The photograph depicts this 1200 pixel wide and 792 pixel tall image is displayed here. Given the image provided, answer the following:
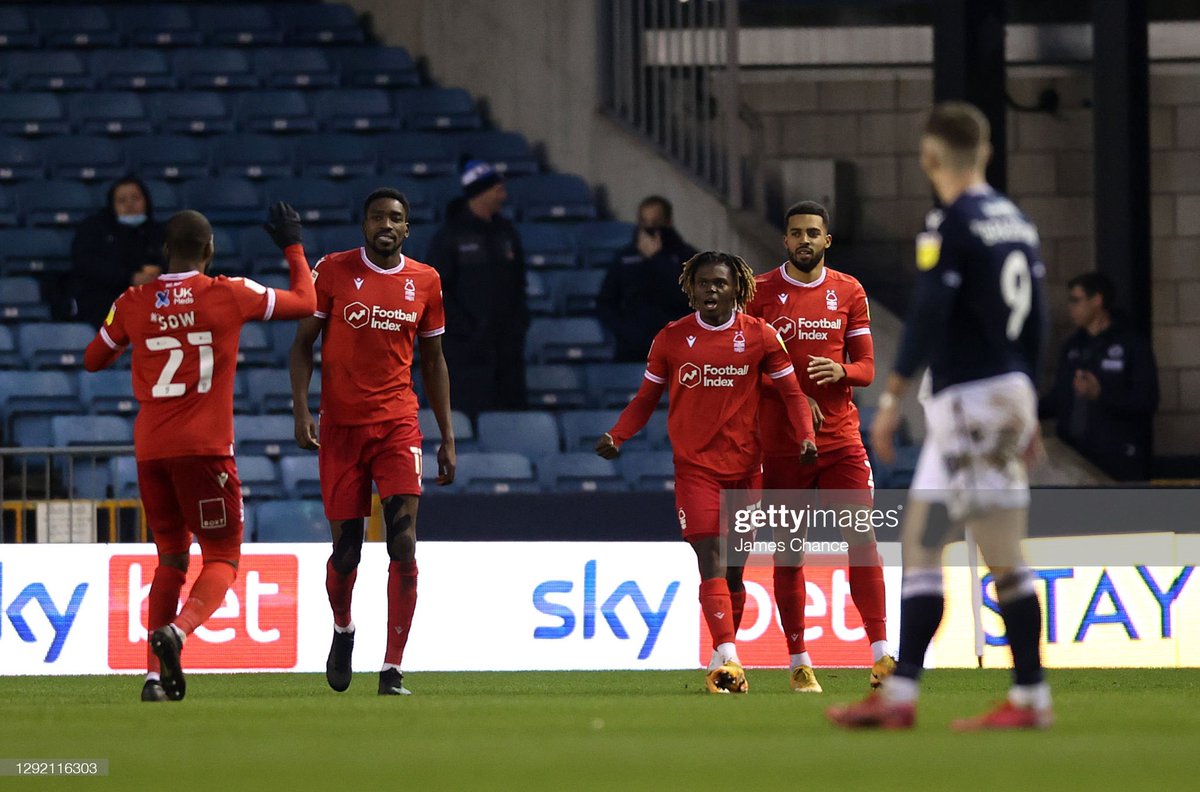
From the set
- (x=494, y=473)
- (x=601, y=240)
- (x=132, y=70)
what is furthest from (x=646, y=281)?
(x=132, y=70)

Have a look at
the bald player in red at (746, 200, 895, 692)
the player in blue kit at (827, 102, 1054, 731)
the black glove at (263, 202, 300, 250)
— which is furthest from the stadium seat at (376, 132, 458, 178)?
the player in blue kit at (827, 102, 1054, 731)

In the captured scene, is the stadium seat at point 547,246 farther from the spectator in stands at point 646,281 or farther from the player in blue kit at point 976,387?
the player in blue kit at point 976,387

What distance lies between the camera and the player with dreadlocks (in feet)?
29.3

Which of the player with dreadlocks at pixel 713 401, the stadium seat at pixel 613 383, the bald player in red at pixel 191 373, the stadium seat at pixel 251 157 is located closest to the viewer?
the bald player in red at pixel 191 373

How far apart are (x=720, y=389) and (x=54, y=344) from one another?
7026mm

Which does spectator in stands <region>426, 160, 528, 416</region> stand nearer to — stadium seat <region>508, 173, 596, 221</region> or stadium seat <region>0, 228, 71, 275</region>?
stadium seat <region>508, 173, 596, 221</region>

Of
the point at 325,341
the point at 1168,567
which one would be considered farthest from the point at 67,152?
the point at 1168,567

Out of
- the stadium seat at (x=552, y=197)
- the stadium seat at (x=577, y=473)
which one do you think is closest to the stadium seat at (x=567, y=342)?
the stadium seat at (x=577, y=473)

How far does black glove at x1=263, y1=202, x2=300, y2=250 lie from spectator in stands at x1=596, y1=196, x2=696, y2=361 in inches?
246

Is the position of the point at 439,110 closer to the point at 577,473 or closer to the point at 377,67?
A: the point at 377,67

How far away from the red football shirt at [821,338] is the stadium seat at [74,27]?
10.5m

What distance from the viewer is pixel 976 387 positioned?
6.25m

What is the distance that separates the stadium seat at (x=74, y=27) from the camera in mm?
18328

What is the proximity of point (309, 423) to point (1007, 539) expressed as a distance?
3.77 metres
